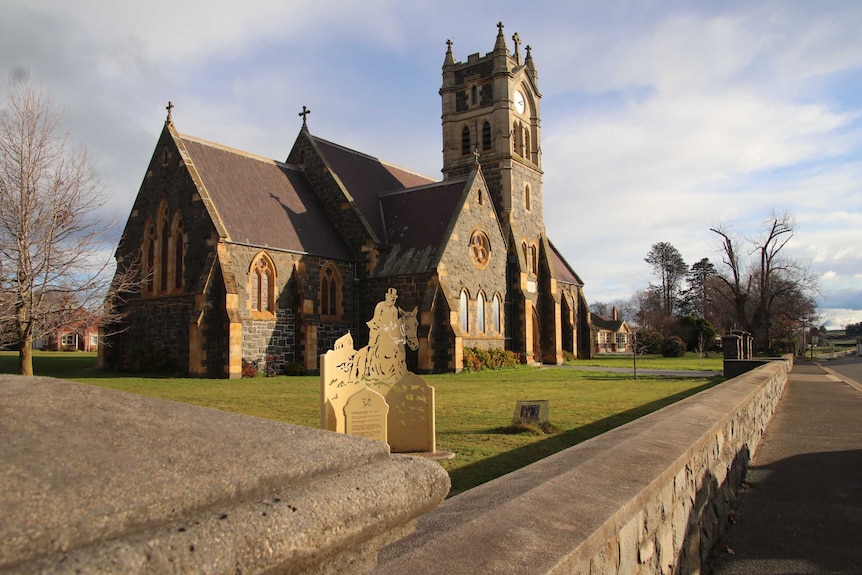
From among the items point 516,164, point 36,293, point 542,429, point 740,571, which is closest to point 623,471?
point 740,571

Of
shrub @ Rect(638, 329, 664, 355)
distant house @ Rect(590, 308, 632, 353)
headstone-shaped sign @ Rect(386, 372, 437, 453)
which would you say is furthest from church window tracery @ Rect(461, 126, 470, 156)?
distant house @ Rect(590, 308, 632, 353)

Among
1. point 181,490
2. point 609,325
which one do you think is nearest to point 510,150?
point 181,490

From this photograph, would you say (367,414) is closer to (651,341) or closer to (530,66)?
(530,66)

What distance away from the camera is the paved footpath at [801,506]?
18.2 ft

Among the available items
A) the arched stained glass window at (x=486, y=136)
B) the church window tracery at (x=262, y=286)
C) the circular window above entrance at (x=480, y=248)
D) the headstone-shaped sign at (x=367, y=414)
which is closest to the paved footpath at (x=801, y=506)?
the headstone-shaped sign at (x=367, y=414)

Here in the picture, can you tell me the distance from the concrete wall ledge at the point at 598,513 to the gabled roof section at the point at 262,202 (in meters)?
22.1

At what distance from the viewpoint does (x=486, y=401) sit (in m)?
16.9

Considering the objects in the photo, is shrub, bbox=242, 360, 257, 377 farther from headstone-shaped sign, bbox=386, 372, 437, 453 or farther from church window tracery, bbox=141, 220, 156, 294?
headstone-shaped sign, bbox=386, 372, 437, 453

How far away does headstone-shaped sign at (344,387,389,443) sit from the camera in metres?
9.15

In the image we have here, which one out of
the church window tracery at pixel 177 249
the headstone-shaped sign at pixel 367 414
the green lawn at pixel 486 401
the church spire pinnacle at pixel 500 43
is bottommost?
the green lawn at pixel 486 401

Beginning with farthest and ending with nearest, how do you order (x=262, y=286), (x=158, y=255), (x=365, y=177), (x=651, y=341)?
1. (x=651, y=341)
2. (x=365, y=177)
3. (x=158, y=255)
4. (x=262, y=286)

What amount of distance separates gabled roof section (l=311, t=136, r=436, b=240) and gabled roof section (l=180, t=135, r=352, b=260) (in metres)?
1.90

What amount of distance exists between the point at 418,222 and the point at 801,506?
25339mm

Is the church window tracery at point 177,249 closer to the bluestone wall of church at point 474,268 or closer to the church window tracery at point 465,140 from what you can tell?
the bluestone wall of church at point 474,268
